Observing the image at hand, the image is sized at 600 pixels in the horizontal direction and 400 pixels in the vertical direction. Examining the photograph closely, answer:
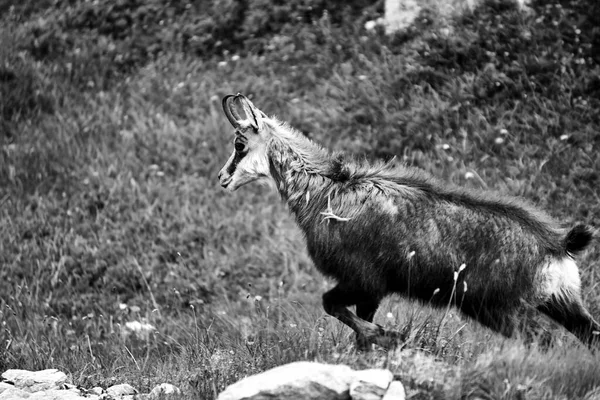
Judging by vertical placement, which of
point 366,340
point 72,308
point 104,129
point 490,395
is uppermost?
point 490,395

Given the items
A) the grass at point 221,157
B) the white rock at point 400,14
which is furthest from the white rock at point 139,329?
the white rock at point 400,14

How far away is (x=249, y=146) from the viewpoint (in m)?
5.60

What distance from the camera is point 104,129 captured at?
938 centimetres

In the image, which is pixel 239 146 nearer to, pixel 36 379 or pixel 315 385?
pixel 36 379

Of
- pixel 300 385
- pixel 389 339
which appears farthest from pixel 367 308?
pixel 300 385

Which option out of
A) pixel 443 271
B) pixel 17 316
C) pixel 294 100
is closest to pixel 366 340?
pixel 443 271

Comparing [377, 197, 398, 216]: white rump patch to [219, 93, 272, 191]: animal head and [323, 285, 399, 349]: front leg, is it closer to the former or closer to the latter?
[323, 285, 399, 349]: front leg

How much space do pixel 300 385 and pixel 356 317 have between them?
4.13 ft

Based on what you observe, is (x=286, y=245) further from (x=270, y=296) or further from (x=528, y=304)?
(x=528, y=304)

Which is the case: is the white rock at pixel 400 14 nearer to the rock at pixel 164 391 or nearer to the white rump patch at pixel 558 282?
the white rump patch at pixel 558 282

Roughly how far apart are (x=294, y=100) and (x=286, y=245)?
7.05 ft

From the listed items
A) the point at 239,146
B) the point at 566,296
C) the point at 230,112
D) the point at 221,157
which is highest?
the point at 230,112

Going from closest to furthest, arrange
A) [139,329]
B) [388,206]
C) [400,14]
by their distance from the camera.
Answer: [388,206]
[139,329]
[400,14]

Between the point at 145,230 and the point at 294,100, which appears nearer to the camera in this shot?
the point at 145,230
